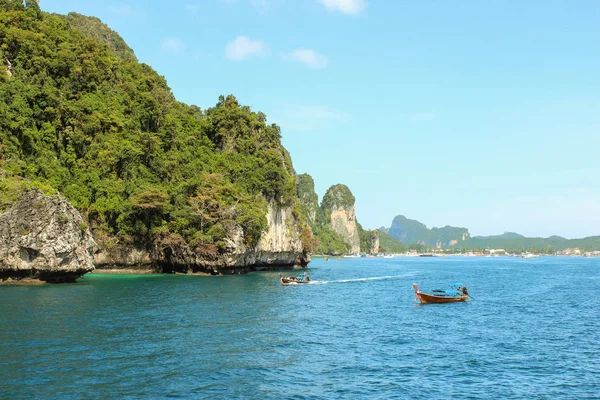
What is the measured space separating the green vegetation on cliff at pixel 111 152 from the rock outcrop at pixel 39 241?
850cm

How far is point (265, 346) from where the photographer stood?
2125cm

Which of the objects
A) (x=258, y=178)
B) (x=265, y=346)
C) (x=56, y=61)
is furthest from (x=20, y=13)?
(x=265, y=346)

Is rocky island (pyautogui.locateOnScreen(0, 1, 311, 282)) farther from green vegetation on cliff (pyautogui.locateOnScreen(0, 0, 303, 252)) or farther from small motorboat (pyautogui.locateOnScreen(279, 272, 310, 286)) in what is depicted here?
small motorboat (pyautogui.locateOnScreen(279, 272, 310, 286))

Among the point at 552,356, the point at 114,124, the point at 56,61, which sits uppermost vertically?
the point at 56,61

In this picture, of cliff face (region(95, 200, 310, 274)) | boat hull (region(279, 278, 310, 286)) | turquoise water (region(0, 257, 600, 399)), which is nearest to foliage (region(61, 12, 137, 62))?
cliff face (region(95, 200, 310, 274))

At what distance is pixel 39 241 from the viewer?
39594mm

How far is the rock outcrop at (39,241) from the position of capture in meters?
39.0

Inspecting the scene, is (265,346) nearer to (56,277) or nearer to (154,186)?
(56,277)

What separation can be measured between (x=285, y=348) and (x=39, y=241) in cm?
2776

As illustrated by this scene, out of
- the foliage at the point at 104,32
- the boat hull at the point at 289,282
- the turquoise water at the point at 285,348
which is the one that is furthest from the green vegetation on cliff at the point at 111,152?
the foliage at the point at 104,32

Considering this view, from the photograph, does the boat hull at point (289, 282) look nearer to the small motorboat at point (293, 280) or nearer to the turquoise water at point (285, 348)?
the small motorboat at point (293, 280)

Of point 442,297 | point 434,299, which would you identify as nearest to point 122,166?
point 434,299

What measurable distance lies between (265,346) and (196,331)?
4.20 meters

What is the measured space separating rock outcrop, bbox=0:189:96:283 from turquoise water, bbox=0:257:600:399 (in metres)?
3.35
